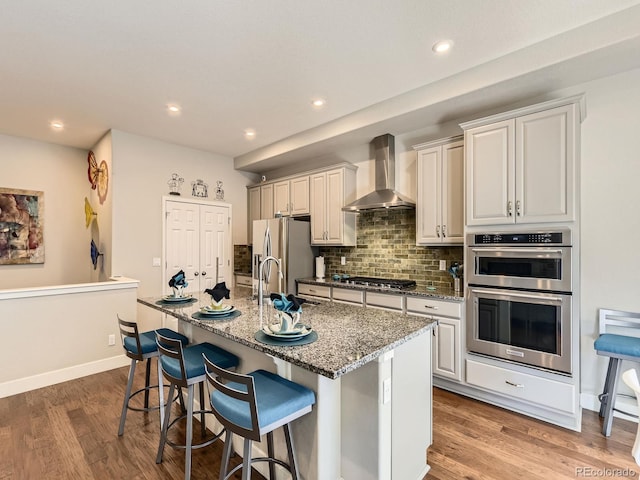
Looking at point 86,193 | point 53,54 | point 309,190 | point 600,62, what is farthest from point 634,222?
point 86,193

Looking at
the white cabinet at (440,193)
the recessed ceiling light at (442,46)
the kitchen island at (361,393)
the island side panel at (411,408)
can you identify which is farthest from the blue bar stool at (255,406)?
the recessed ceiling light at (442,46)

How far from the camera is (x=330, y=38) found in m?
2.33

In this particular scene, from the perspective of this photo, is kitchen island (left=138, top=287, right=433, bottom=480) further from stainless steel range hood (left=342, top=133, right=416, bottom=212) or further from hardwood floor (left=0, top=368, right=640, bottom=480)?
stainless steel range hood (left=342, top=133, right=416, bottom=212)

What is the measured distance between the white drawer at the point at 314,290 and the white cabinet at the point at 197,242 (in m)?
1.61

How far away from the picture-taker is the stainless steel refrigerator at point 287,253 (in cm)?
444

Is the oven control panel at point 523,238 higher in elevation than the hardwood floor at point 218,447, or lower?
higher

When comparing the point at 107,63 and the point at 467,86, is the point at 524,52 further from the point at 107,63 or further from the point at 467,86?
the point at 107,63

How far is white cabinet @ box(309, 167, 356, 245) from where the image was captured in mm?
4332

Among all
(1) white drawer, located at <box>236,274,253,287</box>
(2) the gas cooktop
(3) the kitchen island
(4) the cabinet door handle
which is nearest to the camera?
(3) the kitchen island

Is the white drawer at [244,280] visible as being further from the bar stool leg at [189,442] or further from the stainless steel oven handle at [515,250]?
the stainless steel oven handle at [515,250]

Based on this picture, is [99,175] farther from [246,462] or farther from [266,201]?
[246,462]

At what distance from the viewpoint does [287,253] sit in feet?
14.5

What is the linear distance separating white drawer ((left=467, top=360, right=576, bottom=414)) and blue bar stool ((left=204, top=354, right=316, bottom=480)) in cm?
191

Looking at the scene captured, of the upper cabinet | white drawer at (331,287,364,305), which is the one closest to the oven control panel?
the upper cabinet
